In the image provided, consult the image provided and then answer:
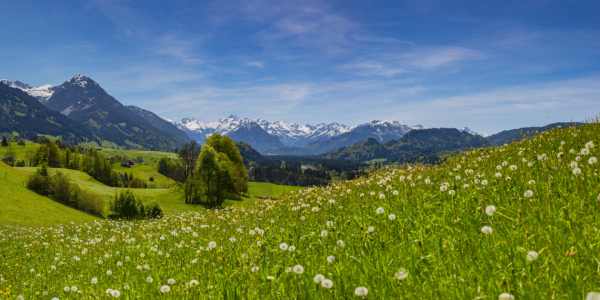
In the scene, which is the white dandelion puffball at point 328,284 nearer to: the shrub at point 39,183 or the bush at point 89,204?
the bush at point 89,204

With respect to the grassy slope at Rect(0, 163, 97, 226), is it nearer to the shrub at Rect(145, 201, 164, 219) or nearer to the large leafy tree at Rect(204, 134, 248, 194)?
the shrub at Rect(145, 201, 164, 219)

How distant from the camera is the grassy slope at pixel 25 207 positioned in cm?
3585

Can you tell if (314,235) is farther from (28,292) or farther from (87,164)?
(87,164)

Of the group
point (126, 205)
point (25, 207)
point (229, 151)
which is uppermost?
point (229, 151)

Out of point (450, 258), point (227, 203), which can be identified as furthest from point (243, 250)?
point (227, 203)

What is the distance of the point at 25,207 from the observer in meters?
41.5

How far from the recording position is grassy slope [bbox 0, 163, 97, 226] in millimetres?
35847

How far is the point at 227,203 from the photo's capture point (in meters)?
64.2

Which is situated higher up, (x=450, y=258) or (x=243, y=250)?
(x=450, y=258)

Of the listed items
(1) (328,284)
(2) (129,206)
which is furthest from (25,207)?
(1) (328,284)

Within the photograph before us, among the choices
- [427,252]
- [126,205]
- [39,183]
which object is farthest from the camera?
[39,183]

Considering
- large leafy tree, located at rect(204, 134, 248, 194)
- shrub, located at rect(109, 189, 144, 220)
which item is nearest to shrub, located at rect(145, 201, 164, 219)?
shrub, located at rect(109, 189, 144, 220)

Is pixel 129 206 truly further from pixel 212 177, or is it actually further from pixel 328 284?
pixel 328 284

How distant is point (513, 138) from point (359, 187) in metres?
7.16
